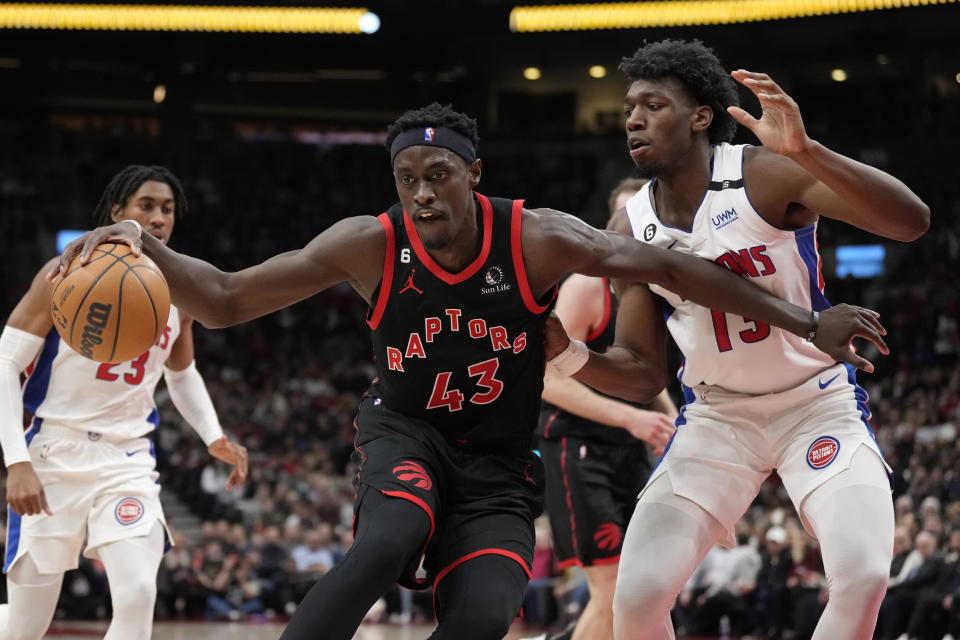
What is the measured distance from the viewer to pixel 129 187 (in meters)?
5.40

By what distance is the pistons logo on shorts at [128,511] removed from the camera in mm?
5043

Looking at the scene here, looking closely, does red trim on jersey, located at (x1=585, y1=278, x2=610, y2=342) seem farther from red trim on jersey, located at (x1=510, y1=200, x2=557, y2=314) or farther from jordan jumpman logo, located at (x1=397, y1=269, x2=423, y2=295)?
jordan jumpman logo, located at (x1=397, y1=269, x2=423, y2=295)

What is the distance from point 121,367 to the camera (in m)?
5.30

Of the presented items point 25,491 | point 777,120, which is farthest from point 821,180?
point 25,491

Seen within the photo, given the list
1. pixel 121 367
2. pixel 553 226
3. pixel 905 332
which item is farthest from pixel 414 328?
pixel 905 332

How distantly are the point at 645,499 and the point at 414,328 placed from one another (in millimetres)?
1115

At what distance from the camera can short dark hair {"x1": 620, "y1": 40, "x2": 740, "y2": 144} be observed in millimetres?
4504

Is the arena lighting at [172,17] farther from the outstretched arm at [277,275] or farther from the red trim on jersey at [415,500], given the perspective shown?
the red trim on jersey at [415,500]

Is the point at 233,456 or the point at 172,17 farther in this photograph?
the point at 172,17

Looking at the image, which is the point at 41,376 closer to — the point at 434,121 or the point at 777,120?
the point at 434,121

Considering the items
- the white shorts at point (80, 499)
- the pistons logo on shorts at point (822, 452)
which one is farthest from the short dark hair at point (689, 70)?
the white shorts at point (80, 499)

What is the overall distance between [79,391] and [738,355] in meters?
2.93

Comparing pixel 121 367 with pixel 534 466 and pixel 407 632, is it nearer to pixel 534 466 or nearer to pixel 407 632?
pixel 534 466

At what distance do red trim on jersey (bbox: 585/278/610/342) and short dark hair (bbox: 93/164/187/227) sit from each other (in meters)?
2.10
